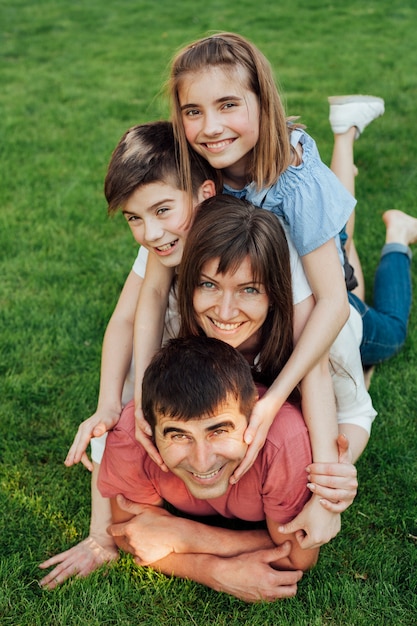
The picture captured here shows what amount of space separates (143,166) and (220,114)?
330 millimetres

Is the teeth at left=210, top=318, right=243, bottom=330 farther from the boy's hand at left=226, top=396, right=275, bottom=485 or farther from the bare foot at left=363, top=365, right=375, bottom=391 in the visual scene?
the bare foot at left=363, top=365, right=375, bottom=391

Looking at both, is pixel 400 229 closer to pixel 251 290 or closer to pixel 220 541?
pixel 251 290

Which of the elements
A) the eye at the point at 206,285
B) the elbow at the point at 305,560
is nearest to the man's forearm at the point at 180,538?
the elbow at the point at 305,560

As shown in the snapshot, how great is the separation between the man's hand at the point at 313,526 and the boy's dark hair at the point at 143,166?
1.21m

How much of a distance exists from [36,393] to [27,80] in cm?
498

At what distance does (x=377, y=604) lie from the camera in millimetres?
2352

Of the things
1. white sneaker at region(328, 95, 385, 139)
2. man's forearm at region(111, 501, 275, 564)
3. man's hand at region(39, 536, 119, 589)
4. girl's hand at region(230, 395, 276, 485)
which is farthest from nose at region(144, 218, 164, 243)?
white sneaker at region(328, 95, 385, 139)

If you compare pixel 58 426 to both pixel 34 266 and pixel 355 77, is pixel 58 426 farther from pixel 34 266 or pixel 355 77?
pixel 355 77

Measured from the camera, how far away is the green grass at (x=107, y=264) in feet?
7.94

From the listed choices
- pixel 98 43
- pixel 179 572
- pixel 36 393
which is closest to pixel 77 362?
pixel 36 393

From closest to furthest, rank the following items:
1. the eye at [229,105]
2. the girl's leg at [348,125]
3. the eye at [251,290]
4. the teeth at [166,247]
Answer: the eye at [251,290] → the eye at [229,105] → the teeth at [166,247] → the girl's leg at [348,125]

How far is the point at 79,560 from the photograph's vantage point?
8.43ft

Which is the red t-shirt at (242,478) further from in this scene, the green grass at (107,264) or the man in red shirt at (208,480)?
the green grass at (107,264)

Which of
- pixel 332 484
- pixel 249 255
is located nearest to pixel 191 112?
pixel 249 255
